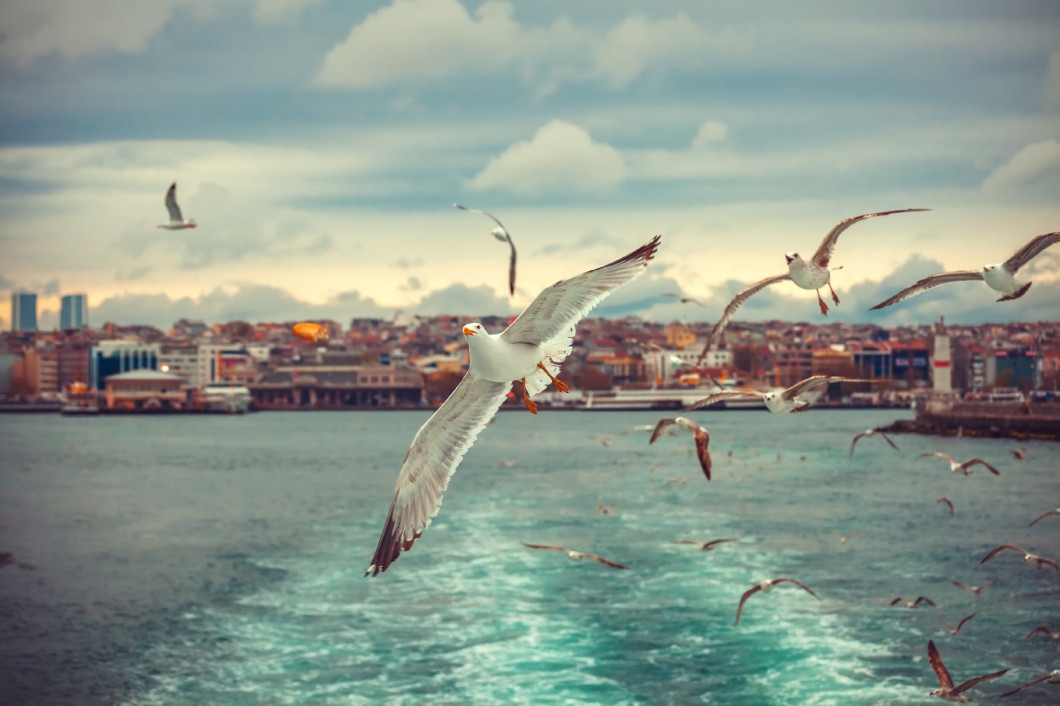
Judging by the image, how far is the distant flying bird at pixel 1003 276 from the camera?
5.78 meters

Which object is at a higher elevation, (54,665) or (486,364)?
(486,364)

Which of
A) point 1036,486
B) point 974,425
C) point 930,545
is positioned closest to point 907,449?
point 974,425

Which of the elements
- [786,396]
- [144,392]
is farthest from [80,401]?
[786,396]

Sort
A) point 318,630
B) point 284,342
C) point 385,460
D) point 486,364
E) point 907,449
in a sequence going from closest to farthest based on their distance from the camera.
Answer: point 486,364, point 318,630, point 385,460, point 907,449, point 284,342

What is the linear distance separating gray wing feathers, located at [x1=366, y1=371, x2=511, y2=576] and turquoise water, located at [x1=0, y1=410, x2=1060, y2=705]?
8987 mm

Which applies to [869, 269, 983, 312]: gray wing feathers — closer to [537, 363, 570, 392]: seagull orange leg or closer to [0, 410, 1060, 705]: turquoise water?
[537, 363, 570, 392]: seagull orange leg

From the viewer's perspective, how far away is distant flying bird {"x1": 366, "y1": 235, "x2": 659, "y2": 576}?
183 inches

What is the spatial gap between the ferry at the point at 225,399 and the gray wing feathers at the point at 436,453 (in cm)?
11131

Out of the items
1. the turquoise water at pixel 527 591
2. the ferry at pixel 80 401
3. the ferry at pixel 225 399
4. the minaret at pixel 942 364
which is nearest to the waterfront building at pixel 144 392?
the ferry at pixel 225 399

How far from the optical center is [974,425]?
203 feet

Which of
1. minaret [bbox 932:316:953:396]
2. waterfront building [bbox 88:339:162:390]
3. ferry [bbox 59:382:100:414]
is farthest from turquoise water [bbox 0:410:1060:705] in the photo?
waterfront building [bbox 88:339:162:390]

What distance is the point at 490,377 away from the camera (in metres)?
5.08

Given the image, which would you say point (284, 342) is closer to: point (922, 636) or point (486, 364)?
point (922, 636)

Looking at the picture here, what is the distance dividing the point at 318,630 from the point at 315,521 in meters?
14.7
